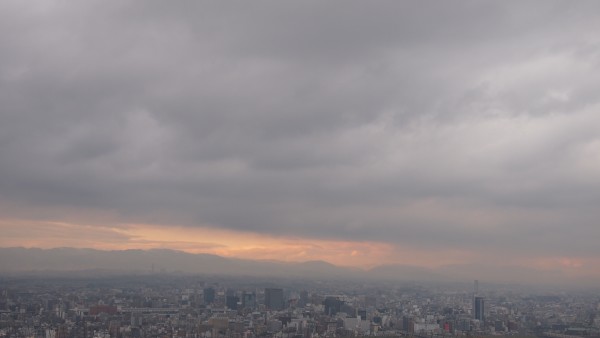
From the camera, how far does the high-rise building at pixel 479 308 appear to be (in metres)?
38.4

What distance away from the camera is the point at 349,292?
46562 millimetres

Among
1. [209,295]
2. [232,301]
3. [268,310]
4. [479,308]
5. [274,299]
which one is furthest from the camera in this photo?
[274,299]

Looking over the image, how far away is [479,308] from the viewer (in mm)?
40250

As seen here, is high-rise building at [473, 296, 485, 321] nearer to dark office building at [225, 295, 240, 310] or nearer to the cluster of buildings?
the cluster of buildings

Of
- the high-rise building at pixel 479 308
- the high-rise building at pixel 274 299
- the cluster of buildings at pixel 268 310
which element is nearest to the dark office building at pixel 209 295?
the cluster of buildings at pixel 268 310

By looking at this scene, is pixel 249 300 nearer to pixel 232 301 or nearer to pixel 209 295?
pixel 232 301

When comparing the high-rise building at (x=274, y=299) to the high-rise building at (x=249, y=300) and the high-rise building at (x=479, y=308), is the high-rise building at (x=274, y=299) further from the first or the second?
the high-rise building at (x=479, y=308)

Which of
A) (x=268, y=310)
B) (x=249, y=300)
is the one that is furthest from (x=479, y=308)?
(x=249, y=300)

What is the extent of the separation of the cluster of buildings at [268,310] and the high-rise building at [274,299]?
7 cm

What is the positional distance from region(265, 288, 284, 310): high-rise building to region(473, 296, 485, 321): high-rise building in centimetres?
1127

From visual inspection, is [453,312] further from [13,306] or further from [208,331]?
[13,306]

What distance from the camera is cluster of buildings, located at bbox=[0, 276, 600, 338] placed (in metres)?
28.5

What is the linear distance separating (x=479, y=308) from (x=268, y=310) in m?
12.5

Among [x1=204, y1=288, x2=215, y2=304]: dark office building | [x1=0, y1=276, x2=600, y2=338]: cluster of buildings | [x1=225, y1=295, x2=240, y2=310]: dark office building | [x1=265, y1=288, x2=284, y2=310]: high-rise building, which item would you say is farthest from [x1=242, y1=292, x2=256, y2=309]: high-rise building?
[x1=204, y1=288, x2=215, y2=304]: dark office building
